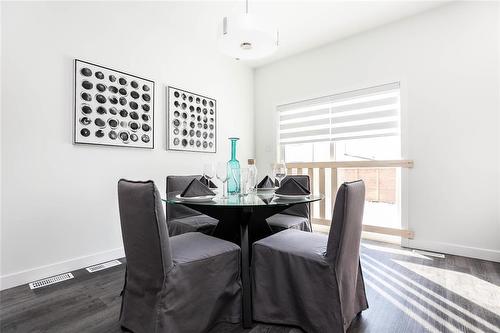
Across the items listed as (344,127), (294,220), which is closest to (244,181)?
(294,220)

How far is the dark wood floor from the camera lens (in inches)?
57.5

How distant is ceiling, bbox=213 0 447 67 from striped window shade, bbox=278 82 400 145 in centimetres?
75

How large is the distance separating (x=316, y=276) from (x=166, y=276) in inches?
29.3

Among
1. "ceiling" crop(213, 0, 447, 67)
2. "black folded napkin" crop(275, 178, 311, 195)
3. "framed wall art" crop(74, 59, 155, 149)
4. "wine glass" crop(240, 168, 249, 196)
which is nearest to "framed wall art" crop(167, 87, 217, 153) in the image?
"framed wall art" crop(74, 59, 155, 149)

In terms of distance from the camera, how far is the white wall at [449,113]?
247cm

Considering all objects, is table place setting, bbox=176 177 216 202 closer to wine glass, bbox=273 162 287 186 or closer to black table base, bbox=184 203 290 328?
black table base, bbox=184 203 290 328

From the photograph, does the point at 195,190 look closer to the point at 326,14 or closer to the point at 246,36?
the point at 246,36

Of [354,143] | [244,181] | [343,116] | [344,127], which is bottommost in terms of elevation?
[244,181]

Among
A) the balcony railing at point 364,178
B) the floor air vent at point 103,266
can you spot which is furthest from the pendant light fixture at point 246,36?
the floor air vent at point 103,266

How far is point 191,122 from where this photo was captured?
129 inches

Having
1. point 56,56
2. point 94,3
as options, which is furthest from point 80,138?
point 94,3

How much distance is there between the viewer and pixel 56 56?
2188 mm

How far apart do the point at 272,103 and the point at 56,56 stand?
279cm

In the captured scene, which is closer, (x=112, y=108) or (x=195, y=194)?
(x=195, y=194)
